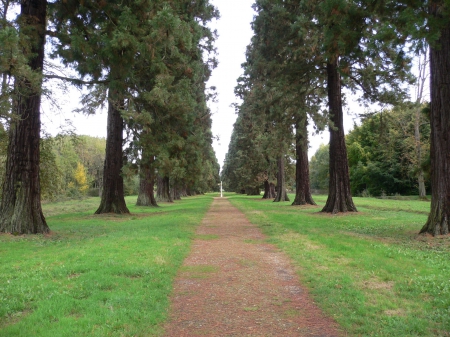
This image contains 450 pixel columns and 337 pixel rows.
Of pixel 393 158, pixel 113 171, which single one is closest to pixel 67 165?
pixel 113 171

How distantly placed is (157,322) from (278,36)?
1567 centimetres

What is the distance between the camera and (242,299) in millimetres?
4914

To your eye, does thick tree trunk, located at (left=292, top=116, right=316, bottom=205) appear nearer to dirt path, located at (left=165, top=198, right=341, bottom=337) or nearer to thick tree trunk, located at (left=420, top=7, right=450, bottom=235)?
thick tree trunk, located at (left=420, top=7, right=450, bottom=235)

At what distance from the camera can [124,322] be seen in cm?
389

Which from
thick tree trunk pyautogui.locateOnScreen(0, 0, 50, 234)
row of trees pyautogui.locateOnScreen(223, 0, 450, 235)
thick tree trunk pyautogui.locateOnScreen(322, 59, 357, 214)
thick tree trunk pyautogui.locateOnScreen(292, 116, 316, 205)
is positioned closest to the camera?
row of trees pyautogui.locateOnScreen(223, 0, 450, 235)

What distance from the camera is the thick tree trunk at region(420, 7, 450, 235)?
365 inches

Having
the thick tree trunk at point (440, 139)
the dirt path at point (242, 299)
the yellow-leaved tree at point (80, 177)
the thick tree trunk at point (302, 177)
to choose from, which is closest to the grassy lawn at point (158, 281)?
the dirt path at point (242, 299)

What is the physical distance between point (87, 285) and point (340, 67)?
9420mm

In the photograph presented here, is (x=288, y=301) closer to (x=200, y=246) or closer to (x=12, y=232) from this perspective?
(x=200, y=246)

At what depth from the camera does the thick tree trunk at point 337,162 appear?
54.3 ft

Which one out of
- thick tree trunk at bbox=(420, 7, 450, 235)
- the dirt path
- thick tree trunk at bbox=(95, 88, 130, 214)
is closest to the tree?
thick tree trunk at bbox=(95, 88, 130, 214)

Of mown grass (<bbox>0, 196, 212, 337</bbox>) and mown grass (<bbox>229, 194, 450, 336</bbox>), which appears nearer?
mown grass (<bbox>0, 196, 212, 337</bbox>)

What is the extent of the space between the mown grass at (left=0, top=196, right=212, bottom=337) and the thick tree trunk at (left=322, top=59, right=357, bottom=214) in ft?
32.0

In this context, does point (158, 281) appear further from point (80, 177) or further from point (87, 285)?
point (80, 177)
